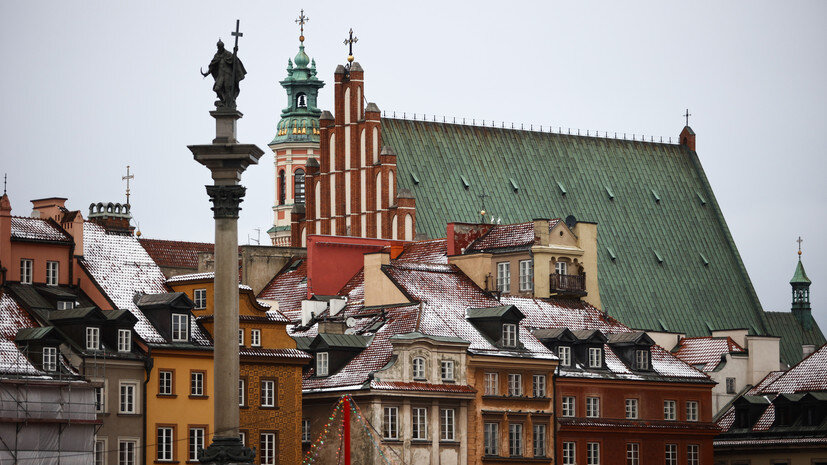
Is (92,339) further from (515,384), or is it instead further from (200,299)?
(515,384)

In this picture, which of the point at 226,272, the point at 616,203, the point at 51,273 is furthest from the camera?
the point at 616,203

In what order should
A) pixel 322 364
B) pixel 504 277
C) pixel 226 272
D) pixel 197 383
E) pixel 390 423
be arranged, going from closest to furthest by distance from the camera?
1. pixel 226 272
2. pixel 197 383
3. pixel 390 423
4. pixel 322 364
5. pixel 504 277

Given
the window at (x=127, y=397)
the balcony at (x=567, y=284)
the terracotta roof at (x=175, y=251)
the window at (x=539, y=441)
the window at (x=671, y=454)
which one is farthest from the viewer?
the terracotta roof at (x=175, y=251)

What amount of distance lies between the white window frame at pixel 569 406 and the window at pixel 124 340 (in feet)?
67.8

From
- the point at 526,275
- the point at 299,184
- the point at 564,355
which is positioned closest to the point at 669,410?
the point at 564,355

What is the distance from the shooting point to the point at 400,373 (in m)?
83.8

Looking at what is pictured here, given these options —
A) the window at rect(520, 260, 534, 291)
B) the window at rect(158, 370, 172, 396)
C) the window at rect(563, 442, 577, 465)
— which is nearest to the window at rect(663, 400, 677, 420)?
the window at rect(563, 442, 577, 465)

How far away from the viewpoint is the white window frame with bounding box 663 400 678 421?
311 feet

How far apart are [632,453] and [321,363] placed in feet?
50.6

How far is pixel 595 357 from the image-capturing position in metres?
93.1

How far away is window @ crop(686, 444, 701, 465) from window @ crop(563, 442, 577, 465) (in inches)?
270

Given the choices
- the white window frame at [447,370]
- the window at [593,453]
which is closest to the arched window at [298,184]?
the window at [593,453]

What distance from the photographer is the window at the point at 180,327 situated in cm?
8056

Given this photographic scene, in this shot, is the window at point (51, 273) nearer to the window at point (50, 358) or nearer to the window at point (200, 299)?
the window at point (200, 299)
